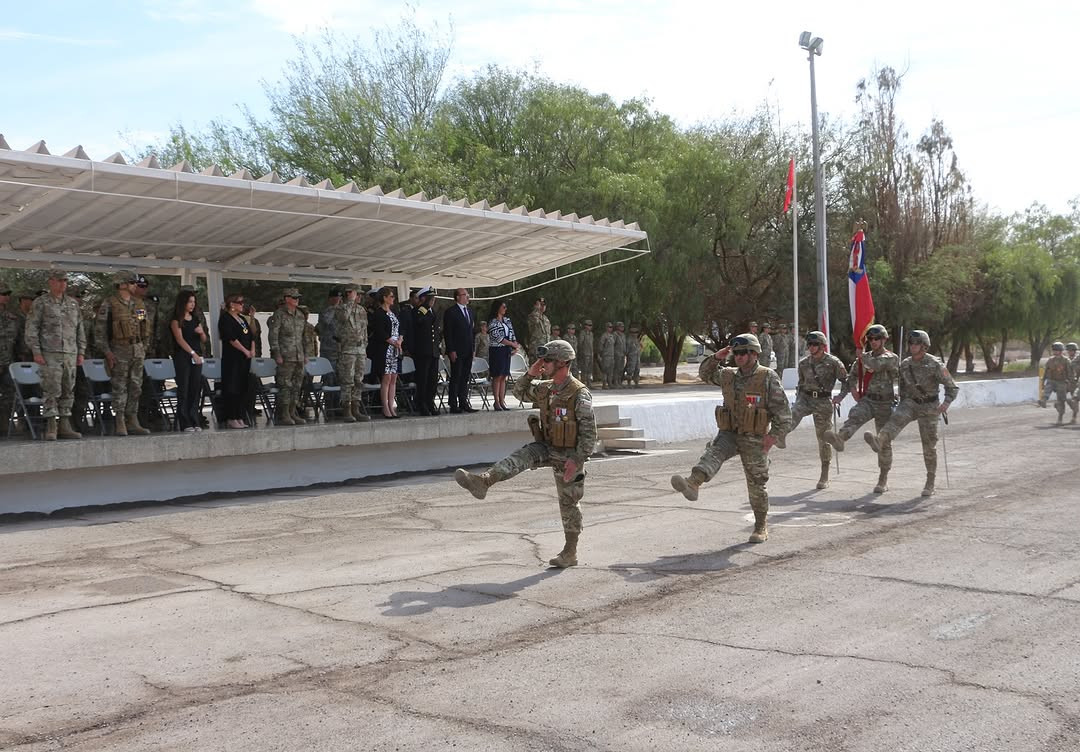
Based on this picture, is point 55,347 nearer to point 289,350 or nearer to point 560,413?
point 289,350

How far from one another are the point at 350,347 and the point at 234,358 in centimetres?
171

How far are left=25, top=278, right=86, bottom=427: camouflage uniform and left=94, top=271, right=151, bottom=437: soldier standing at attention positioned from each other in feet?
1.82

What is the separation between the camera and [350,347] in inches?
591

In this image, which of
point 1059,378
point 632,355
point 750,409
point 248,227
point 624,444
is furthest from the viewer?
point 632,355

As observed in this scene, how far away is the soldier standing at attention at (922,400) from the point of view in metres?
12.8

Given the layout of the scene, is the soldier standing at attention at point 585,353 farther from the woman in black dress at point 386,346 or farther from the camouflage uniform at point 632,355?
the woman in black dress at point 386,346

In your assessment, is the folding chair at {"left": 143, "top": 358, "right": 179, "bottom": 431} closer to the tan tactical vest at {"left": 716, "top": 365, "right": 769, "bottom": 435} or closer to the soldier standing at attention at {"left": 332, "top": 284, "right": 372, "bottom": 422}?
the soldier standing at attention at {"left": 332, "top": 284, "right": 372, "bottom": 422}

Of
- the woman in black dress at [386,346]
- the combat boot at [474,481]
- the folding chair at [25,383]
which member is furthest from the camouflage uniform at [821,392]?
the folding chair at [25,383]

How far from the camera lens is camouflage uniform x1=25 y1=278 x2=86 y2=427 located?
11.9 metres

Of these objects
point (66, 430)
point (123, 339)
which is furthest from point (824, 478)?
point (66, 430)

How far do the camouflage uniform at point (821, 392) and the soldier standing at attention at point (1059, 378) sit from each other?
40.7 ft

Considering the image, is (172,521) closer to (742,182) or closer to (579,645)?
(579,645)

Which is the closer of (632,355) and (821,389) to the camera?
(821,389)

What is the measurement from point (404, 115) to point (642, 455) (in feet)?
70.7
